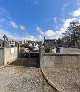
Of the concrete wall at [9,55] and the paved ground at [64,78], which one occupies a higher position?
the concrete wall at [9,55]

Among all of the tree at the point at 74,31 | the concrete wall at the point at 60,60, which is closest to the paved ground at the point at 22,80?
the concrete wall at the point at 60,60

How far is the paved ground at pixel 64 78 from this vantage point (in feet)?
43.4

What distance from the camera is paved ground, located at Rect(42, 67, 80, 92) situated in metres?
13.2

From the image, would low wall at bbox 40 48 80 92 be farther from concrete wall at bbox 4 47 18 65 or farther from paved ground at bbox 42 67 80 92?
concrete wall at bbox 4 47 18 65

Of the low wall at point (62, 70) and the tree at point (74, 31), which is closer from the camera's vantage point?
the low wall at point (62, 70)

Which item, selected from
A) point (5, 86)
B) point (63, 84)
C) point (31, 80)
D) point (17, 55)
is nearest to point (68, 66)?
point (63, 84)

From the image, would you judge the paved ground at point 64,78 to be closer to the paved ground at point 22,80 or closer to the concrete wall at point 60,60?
the concrete wall at point 60,60

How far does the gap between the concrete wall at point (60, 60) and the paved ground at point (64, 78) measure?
554 mm

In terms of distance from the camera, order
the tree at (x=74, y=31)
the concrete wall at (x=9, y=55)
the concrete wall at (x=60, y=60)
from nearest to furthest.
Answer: the concrete wall at (x=60, y=60)
the concrete wall at (x=9, y=55)
the tree at (x=74, y=31)

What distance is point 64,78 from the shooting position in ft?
47.6

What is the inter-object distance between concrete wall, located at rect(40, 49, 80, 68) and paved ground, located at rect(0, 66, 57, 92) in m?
1.35

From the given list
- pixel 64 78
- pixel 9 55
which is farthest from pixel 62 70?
pixel 9 55

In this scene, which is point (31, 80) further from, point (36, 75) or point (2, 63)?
point (2, 63)

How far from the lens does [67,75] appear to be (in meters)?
15.0
